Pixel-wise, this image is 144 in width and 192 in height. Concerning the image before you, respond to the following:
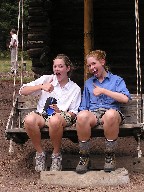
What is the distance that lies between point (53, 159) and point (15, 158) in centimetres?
122

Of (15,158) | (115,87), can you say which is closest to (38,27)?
(15,158)

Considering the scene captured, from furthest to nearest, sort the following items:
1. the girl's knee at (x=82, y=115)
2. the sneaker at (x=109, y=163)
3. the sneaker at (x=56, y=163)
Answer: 1. the sneaker at (x=56, y=163)
2. the sneaker at (x=109, y=163)
3. the girl's knee at (x=82, y=115)

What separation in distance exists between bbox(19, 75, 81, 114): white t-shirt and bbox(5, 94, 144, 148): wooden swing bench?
334 mm

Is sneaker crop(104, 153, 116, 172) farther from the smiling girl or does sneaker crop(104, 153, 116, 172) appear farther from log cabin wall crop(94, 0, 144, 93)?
log cabin wall crop(94, 0, 144, 93)

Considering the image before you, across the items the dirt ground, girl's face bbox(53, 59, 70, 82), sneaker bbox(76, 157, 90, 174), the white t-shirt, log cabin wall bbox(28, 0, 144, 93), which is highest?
log cabin wall bbox(28, 0, 144, 93)

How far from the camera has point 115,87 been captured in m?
6.05

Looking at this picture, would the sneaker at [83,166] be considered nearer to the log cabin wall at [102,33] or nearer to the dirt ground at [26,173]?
the dirt ground at [26,173]

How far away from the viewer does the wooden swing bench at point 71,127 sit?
19.0 feet

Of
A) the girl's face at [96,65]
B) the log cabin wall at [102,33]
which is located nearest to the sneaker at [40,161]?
the girl's face at [96,65]

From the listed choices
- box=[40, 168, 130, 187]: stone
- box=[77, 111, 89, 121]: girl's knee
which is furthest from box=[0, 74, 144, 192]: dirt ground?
box=[77, 111, 89, 121]: girl's knee

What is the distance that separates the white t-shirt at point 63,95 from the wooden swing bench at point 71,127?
0.33 metres

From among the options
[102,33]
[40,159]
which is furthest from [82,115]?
[102,33]

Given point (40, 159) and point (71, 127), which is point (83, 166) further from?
point (40, 159)

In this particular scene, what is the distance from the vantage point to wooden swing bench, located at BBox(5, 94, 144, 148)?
5805 mm
